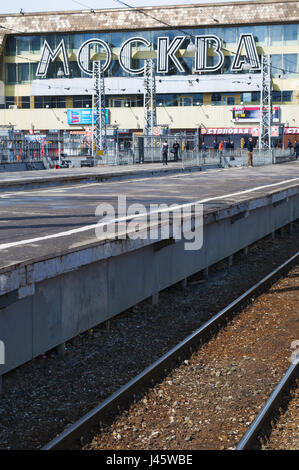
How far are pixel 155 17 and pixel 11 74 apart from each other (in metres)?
20.7

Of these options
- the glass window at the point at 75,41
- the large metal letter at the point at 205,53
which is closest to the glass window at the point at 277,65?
the large metal letter at the point at 205,53

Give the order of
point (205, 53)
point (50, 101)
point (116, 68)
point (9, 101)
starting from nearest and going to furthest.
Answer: point (205, 53)
point (116, 68)
point (50, 101)
point (9, 101)

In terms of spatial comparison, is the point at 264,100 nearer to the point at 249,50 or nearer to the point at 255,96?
the point at 249,50

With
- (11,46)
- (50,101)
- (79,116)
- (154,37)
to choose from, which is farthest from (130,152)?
(11,46)

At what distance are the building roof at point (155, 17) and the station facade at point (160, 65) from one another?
0.12m

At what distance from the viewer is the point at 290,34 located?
277 feet

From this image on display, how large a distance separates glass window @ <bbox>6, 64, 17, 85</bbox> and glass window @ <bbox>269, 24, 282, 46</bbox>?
3329 centimetres

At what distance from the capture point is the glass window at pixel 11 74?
92.9m

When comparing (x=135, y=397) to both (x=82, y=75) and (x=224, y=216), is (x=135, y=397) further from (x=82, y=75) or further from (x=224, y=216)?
(x=82, y=75)

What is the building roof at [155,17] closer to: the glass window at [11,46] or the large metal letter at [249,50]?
the glass window at [11,46]

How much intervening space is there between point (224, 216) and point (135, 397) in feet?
23.1

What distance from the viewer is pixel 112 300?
34.4 feet

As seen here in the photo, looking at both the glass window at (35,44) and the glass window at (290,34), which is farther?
the glass window at (35,44)
